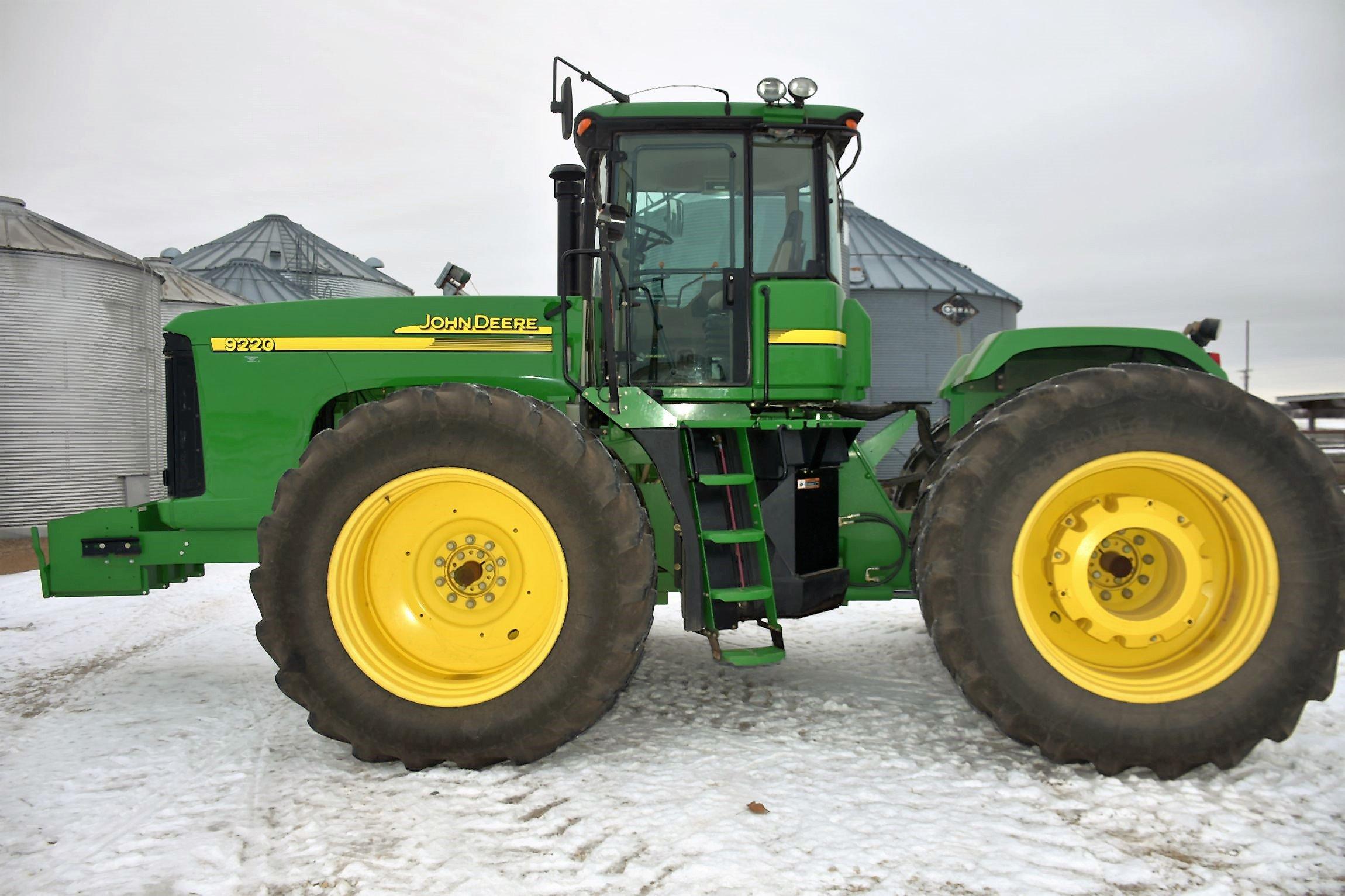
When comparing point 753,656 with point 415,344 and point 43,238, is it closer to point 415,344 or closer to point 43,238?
point 415,344

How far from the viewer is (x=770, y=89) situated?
349cm

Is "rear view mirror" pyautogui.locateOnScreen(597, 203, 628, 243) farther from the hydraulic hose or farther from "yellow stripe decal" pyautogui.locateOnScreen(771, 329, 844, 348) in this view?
the hydraulic hose

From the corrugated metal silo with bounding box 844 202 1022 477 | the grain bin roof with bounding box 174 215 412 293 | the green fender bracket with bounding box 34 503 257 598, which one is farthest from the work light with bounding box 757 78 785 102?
the grain bin roof with bounding box 174 215 412 293

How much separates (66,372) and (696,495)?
10.8 meters

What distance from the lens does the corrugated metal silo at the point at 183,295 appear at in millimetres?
13734

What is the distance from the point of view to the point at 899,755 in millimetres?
3213

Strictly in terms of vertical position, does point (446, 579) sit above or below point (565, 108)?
below

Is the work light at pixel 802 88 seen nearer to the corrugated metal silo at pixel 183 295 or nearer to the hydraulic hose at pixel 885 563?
the hydraulic hose at pixel 885 563

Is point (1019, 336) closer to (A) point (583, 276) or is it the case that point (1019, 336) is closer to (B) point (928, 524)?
(B) point (928, 524)

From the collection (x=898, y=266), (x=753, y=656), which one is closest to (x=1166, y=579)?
(x=753, y=656)

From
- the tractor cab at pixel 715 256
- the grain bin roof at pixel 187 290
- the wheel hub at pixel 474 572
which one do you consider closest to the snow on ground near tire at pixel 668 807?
the wheel hub at pixel 474 572

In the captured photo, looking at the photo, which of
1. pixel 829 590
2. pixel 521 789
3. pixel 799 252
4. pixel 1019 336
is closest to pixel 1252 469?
pixel 1019 336

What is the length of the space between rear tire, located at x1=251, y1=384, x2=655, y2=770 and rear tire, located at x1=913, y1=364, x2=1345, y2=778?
3.92 feet

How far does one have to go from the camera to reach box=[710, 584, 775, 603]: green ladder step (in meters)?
3.25
